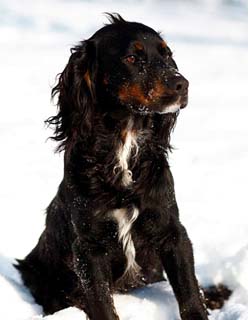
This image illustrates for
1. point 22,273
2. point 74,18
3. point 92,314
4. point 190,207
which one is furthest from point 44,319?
point 74,18

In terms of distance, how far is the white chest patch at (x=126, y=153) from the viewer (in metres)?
3.80

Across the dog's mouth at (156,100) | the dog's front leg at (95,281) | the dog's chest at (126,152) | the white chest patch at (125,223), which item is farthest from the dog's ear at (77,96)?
the dog's front leg at (95,281)

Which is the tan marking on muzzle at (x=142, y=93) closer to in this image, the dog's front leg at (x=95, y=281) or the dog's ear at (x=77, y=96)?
the dog's ear at (x=77, y=96)

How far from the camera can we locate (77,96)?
3885mm

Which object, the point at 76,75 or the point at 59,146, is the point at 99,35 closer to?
the point at 76,75

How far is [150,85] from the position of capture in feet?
11.5

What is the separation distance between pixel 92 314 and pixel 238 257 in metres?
1.21

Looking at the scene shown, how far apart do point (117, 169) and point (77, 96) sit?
1.61 ft

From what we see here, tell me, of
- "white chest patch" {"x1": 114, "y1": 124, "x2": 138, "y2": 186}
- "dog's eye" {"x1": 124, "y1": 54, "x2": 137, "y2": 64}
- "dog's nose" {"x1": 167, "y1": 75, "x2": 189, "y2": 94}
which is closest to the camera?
"dog's nose" {"x1": 167, "y1": 75, "x2": 189, "y2": 94}

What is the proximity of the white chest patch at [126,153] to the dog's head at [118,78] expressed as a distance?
0.19m

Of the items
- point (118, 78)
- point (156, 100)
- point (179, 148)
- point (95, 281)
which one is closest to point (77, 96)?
point (118, 78)

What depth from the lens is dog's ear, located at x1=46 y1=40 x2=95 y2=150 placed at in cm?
385

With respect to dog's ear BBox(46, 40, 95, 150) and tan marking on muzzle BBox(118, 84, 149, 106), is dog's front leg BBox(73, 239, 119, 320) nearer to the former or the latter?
dog's ear BBox(46, 40, 95, 150)

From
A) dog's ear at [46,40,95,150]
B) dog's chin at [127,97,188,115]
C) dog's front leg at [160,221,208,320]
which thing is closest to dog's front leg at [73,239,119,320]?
dog's front leg at [160,221,208,320]
